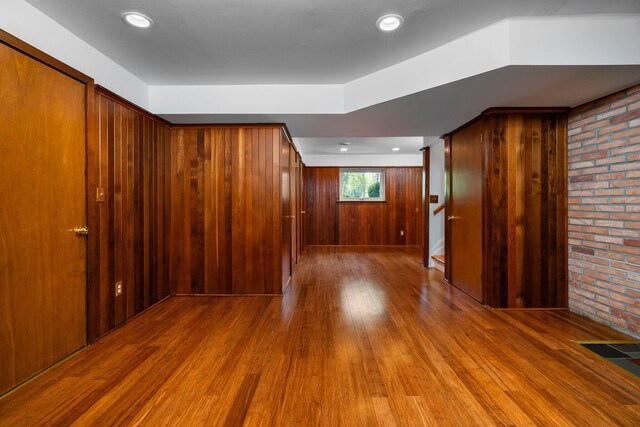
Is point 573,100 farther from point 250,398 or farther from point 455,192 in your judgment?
point 250,398

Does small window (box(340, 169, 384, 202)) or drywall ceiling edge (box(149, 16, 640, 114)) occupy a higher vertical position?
drywall ceiling edge (box(149, 16, 640, 114))

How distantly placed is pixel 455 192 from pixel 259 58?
9.01ft

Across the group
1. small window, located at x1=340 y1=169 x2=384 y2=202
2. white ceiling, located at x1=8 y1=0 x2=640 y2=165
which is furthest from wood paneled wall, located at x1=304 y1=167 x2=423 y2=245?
white ceiling, located at x1=8 y1=0 x2=640 y2=165

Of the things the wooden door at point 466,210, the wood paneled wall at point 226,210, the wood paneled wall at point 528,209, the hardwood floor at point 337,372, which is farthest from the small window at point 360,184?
the hardwood floor at point 337,372

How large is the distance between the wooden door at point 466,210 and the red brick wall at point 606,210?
82cm

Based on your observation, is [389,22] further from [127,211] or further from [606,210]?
[127,211]

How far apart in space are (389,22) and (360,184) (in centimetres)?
558

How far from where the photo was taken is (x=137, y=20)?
74.4 inches

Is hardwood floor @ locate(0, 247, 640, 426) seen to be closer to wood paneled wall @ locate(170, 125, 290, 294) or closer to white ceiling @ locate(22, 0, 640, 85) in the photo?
wood paneled wall @ locate(170, 125, 290, 294)

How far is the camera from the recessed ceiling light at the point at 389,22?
1835 millimetres

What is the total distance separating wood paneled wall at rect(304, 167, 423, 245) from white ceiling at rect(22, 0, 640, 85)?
15.5 ft

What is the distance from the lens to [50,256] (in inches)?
70.3

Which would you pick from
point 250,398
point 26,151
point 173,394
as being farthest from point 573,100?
point 26,151

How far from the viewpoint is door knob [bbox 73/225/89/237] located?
78.2 inches
